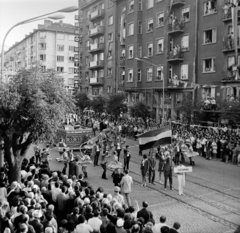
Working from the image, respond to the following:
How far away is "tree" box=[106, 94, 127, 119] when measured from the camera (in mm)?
41344

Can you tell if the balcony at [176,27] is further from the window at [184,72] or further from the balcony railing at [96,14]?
the balcony railing at [96,14]

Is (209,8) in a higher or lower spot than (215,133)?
higher

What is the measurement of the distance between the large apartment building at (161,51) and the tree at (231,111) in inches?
73.0

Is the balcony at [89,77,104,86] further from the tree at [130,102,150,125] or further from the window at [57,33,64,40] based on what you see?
the window at [57,33,64,40]

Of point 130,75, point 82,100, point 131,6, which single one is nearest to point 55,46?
point 82,100

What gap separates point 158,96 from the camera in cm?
4288

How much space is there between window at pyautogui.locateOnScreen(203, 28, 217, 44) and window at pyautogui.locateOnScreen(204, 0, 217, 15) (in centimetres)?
165

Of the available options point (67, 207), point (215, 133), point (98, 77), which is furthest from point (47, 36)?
point (67, 207)

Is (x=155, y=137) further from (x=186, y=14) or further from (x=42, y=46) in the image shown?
(x=42, y=46)

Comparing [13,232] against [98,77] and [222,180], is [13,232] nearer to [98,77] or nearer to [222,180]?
[222,180]

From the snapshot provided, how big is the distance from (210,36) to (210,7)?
2.63 meters

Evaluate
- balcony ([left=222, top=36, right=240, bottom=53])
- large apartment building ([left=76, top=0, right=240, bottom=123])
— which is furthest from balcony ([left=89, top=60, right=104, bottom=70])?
balcony ([left=222, top=36, right=240, bottom=53])

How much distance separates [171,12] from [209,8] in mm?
5582

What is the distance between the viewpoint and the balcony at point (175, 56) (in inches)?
1536
